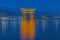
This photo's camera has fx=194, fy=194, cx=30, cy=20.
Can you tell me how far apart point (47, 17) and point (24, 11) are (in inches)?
801

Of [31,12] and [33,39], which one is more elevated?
[31,12]

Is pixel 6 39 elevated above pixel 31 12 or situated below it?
below

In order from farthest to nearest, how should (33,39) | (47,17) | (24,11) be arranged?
(47,17), (24,11), (33,39)

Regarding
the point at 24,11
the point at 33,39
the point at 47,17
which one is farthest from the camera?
the point at 47,17

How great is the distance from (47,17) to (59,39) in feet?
183

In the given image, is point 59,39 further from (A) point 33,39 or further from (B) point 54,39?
(A) point 33,39

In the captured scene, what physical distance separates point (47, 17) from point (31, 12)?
1894cm

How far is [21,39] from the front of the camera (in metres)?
9.42

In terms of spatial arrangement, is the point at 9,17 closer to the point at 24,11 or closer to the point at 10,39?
the point at 24,11

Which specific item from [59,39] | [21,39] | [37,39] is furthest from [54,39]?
[21,39]

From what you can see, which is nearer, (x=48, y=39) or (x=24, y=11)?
(x=48, y=39)

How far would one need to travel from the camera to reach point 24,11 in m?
46.1

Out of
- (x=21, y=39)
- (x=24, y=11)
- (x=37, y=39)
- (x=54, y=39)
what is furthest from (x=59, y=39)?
(x=24, y=11)

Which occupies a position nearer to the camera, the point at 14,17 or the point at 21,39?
the point at 21,39
